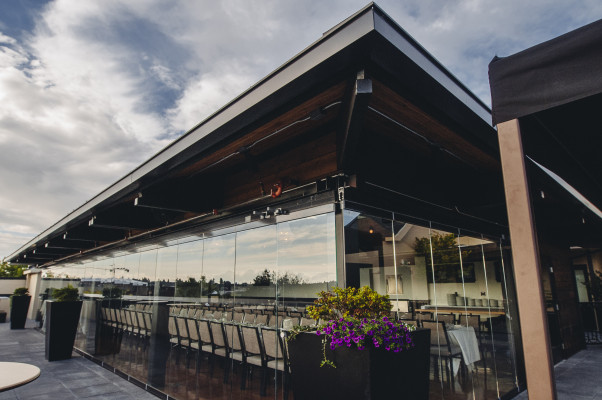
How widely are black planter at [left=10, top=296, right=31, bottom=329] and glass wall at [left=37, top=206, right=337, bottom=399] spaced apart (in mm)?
9497

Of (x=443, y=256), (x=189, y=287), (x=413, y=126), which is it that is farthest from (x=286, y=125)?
(x=443, y=256)

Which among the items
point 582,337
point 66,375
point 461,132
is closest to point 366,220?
point 461,132

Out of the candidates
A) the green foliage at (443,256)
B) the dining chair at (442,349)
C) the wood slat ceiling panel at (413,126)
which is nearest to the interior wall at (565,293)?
the green foliage at (443,256)

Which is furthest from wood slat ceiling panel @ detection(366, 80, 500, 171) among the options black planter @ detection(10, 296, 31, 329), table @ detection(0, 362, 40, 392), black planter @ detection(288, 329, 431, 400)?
black planter @ detection(10, 296, 31, 329)

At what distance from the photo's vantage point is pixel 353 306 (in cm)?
245

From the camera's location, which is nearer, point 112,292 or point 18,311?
point 112,292

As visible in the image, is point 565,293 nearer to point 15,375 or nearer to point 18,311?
point 15,375

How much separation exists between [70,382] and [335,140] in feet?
19.4

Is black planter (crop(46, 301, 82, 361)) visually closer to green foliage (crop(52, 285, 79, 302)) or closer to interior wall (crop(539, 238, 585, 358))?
green foliage (crop(52, 285, 79, 302))

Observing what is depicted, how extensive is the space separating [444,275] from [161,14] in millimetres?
6713

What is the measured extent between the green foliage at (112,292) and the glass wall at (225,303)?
0.75m

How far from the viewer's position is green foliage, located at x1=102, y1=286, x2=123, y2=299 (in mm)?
7104

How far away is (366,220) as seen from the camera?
384 centimetres

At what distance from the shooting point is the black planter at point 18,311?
12.7m
